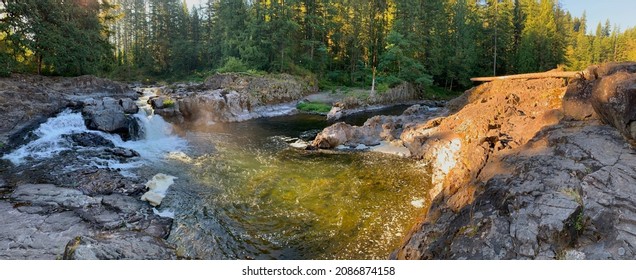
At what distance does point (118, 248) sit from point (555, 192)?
315 inches

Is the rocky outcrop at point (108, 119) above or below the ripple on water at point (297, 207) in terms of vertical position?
above

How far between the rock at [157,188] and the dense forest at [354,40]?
1032 inches

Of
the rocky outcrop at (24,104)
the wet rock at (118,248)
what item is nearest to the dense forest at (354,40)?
the rocky outcrop at (24,104)

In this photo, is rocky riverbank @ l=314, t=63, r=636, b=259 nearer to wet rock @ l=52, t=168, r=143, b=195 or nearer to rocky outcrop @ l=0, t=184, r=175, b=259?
rocky outcrop @ l=0, t=184, r=175, b=259

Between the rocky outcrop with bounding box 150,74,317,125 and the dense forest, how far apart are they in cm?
496

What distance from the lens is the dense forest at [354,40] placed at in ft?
133

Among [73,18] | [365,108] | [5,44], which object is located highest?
[73,18]

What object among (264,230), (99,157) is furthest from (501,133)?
(99,157)

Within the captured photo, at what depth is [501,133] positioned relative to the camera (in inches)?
435

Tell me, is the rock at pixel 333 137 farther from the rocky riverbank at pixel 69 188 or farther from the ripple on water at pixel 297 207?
the rocky riverbank at pixel 69 188

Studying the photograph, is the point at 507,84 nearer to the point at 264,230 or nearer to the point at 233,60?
the point at 264,230

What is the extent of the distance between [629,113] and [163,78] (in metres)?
59.8

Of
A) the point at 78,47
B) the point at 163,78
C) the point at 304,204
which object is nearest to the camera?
the point at 304,204

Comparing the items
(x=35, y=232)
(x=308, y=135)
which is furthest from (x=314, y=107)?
(x=35, y=232)
